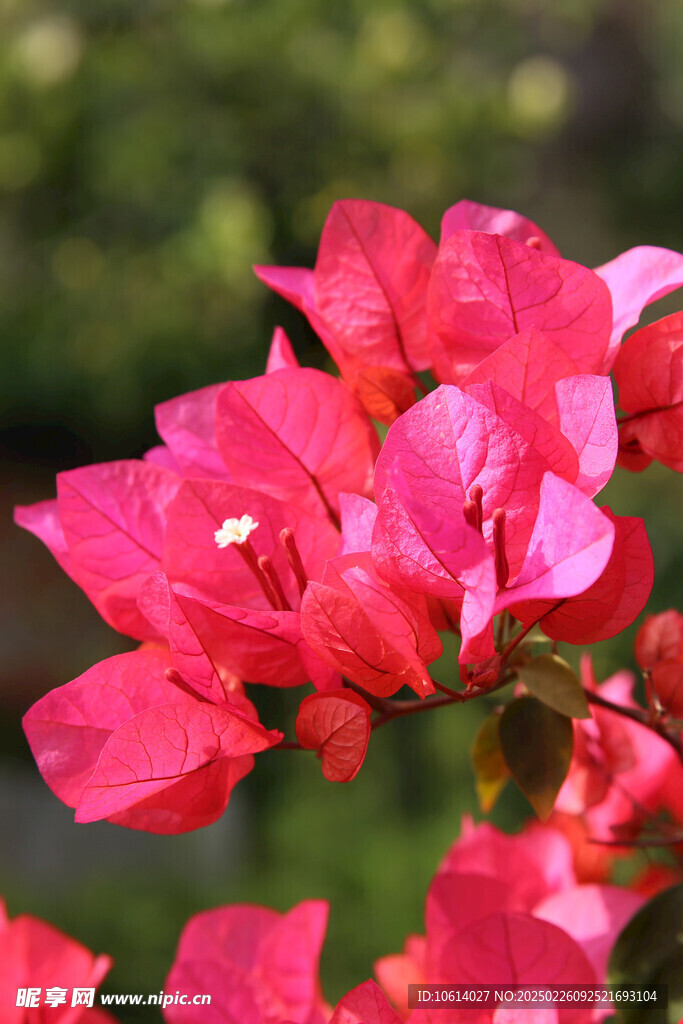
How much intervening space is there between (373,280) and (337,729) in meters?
0.18

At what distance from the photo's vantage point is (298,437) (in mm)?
326


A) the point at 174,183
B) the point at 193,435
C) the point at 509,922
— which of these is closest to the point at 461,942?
the point at 509,922

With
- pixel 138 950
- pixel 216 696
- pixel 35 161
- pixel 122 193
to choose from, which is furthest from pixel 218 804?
pixel 35 161

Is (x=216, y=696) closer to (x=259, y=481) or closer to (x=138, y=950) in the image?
(x=259, y=481)

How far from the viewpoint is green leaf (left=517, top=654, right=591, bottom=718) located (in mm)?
293

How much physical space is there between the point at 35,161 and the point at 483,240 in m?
3.14

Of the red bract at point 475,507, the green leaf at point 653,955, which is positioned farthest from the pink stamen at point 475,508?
the green leaf at point 653,955

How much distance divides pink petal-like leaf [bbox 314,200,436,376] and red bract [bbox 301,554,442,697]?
0.40 ft

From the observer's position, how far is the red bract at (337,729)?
269 mm

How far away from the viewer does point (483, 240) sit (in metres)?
0.29

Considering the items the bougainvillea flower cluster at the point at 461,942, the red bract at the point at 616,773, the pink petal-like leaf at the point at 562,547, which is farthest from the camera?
the red bract at the point at 616,773

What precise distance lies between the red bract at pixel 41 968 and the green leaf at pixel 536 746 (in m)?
0.19

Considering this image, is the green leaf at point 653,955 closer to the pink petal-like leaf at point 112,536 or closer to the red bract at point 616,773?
the red bract at point 616,773

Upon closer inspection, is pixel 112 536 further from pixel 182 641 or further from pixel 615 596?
pixel 615 596
